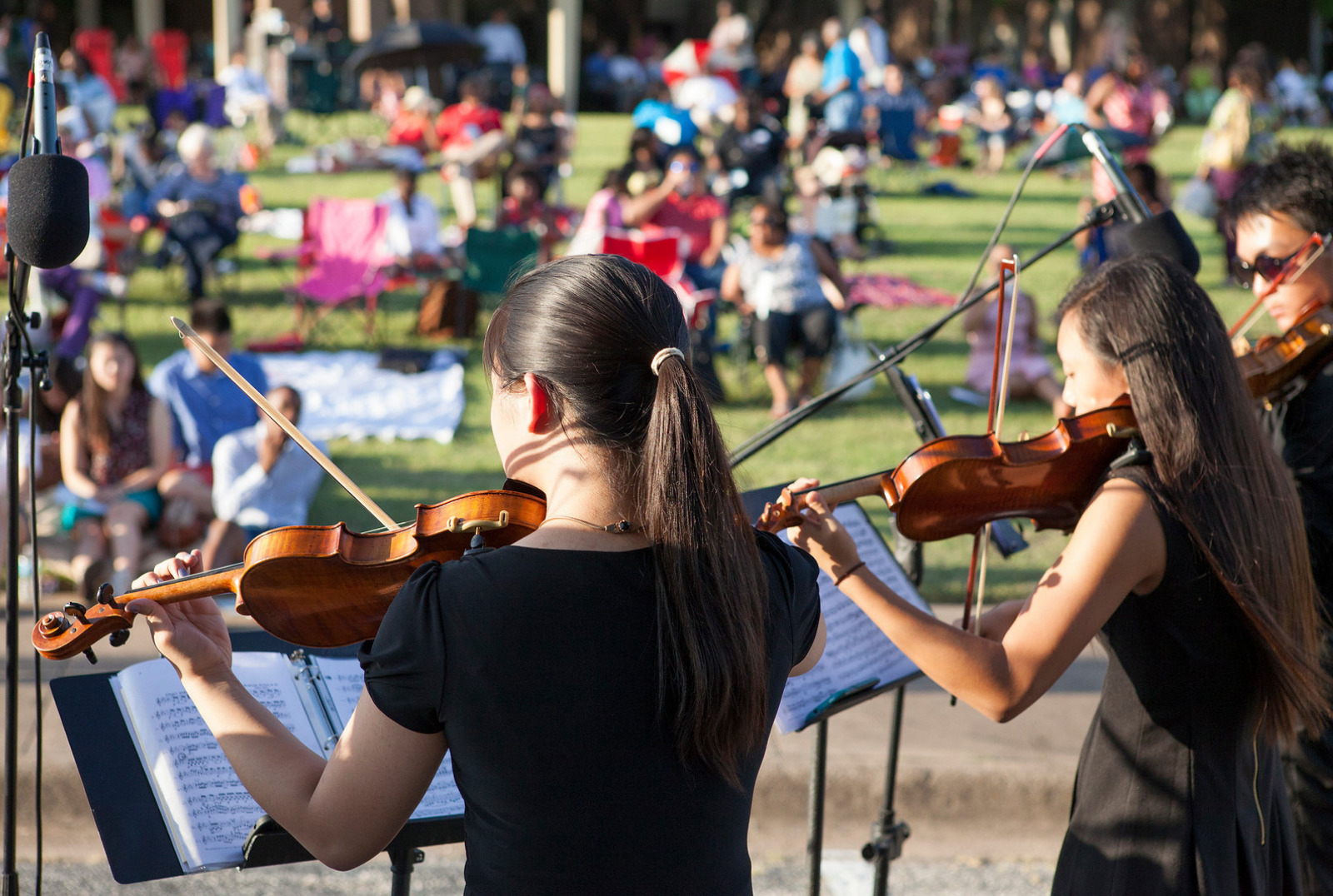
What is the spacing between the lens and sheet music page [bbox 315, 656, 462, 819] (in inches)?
72.0

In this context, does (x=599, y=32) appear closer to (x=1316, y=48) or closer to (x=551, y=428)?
(x=1316, y=48)

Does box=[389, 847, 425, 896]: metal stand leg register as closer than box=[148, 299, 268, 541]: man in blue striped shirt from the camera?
Yes

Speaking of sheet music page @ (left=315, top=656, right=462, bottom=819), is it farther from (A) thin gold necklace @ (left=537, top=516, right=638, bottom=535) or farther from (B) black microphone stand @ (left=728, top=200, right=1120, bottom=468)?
(B) black microphone stand @ (left=728, top=200, right=1120, bottom=468)

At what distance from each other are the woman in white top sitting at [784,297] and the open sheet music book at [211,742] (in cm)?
602

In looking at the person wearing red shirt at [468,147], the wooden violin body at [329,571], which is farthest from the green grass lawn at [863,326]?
the wooden violin body at [329,571]

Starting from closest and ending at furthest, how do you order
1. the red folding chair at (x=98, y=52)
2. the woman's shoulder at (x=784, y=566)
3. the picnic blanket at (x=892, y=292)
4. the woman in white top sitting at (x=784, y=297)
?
the woman's shoulder at (x=784, y=566), the woman in white top sitting at (x=784, y=297), the picnic blanket at (x=892, y=292), the red folding chair at (x=98, y=52)

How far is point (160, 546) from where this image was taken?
5.48 metres

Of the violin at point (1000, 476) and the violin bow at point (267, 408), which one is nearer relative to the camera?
the violin bow at point (267, 408)

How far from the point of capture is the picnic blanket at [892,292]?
10.3m

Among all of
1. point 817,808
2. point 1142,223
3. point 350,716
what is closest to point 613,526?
point 350,716

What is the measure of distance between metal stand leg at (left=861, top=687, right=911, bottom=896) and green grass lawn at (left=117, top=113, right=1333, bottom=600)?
2.22 feet

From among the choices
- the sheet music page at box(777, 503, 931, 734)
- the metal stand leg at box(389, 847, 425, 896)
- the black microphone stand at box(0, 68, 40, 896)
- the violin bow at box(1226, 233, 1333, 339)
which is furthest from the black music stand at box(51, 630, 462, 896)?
the violin bow at box(1226, 233, 1333, 339)

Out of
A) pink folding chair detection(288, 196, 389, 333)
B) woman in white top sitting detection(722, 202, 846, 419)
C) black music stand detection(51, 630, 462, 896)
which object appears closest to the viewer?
black music stand detection(51, 630, 462, 896)

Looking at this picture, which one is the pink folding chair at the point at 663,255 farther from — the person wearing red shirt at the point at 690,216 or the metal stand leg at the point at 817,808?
the metal stand leg at the point at 817,808
